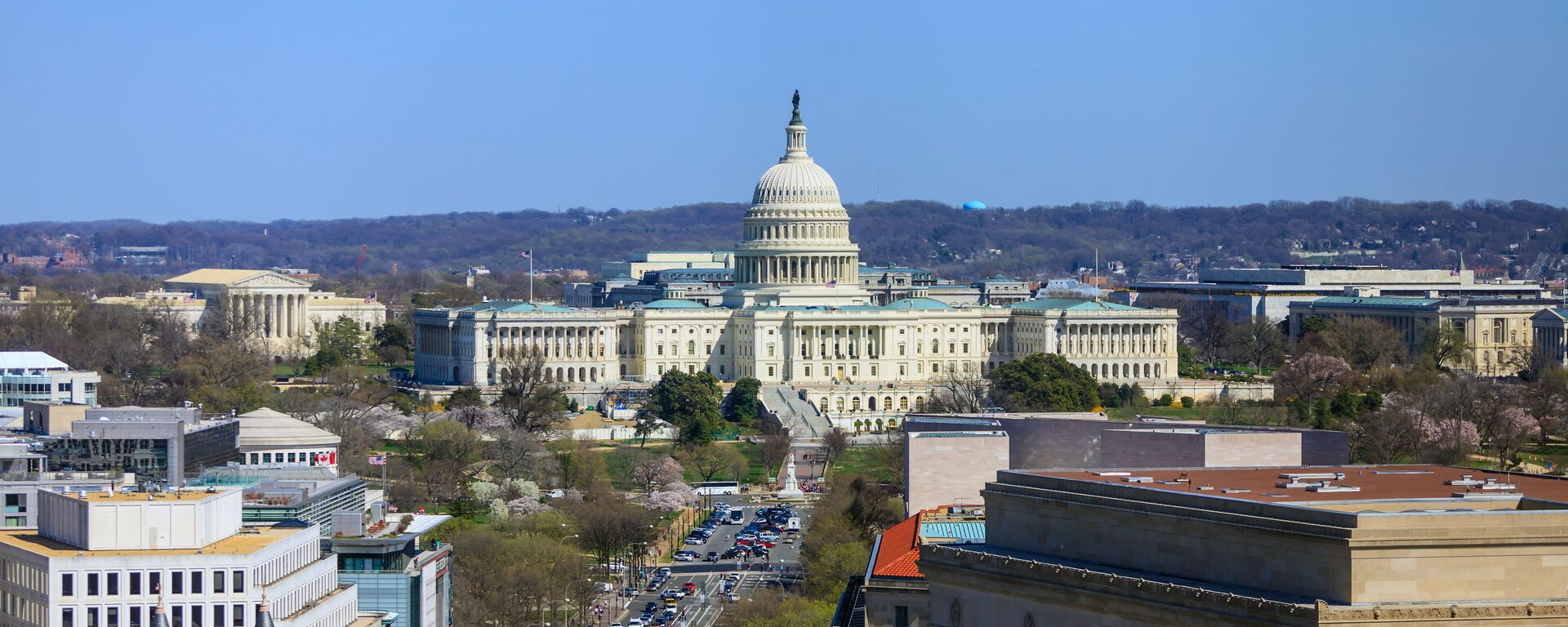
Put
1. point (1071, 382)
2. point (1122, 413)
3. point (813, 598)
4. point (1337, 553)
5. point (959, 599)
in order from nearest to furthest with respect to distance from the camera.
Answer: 1. point (1337, 553)
2. point (959, 599)
3. point (813, 598)
4. point (1122, 413)
5. point (1071, 382)

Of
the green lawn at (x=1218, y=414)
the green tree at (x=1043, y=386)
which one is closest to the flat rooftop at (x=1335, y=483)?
the green lawn at (x=1218, y=414)

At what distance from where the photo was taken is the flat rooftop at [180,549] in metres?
55.8

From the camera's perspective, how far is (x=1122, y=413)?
151 m

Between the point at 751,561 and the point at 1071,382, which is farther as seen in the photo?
the point at 1071,382

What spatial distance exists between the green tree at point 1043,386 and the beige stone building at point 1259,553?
118 meters

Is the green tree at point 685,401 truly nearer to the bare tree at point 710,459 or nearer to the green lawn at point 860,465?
the bare tree at point 710,459

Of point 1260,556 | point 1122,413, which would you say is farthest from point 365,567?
point 1122,413

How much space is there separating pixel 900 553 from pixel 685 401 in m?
108

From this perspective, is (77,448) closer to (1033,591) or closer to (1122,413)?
(1033,591)

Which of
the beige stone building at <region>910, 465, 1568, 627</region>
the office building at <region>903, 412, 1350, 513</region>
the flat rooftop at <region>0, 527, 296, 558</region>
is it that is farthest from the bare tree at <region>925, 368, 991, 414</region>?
the beige stone building at <region>910, 465, 1568, 627</region>

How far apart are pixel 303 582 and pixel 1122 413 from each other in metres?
95.6

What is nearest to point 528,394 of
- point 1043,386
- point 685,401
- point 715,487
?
point 685,401

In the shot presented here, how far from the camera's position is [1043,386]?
559 feet

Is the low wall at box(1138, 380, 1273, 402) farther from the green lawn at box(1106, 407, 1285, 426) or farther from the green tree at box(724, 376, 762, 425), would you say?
the green tree at box(724, 376, 762, 425)
